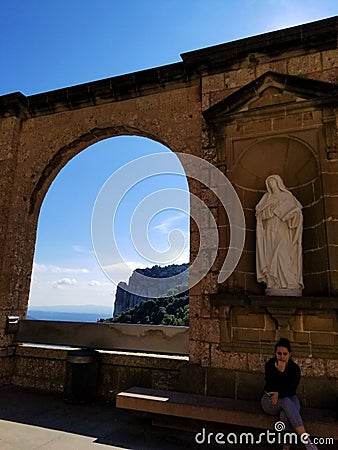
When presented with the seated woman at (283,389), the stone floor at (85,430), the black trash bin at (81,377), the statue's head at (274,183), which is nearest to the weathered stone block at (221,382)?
the stone floor at (85,430)

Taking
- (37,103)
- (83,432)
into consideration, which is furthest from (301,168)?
(37,103)

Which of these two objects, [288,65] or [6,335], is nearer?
[288,65]

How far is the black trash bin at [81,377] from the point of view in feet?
13.6

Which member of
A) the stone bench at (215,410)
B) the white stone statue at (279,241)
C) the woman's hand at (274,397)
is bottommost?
the stone bench at (215,410)

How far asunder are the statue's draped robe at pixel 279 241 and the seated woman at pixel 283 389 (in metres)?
0.82

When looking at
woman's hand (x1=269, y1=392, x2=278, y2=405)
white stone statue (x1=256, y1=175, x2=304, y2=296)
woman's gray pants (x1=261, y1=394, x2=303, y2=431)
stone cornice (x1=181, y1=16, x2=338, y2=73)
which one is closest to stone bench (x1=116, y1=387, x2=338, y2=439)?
woman's gray pants (x1=261, y1=394, x2=303, y2=431)

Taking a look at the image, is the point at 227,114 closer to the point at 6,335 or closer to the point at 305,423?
the point at 305,423

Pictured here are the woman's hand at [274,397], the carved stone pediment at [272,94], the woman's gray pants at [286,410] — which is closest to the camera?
the woman's gray pants at [286,410]

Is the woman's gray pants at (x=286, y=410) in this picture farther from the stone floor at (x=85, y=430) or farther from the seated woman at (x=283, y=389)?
the stone floor at (x=85, y=430)

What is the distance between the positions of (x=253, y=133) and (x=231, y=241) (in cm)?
136

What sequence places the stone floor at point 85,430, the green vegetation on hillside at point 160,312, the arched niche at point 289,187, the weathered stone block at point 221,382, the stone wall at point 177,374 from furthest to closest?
1. the green vegetation on hillside at point 160,312
2. the arched niche at point 289,187
3. the weathered stone block at point 221,382
4. the stone wall at point 177,374
5. the stone floor at point 85,430

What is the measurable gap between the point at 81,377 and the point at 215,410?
1.93 m

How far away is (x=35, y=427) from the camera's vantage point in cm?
335

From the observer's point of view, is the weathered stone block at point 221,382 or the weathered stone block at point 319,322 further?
the weathered stone block at point 221,382
